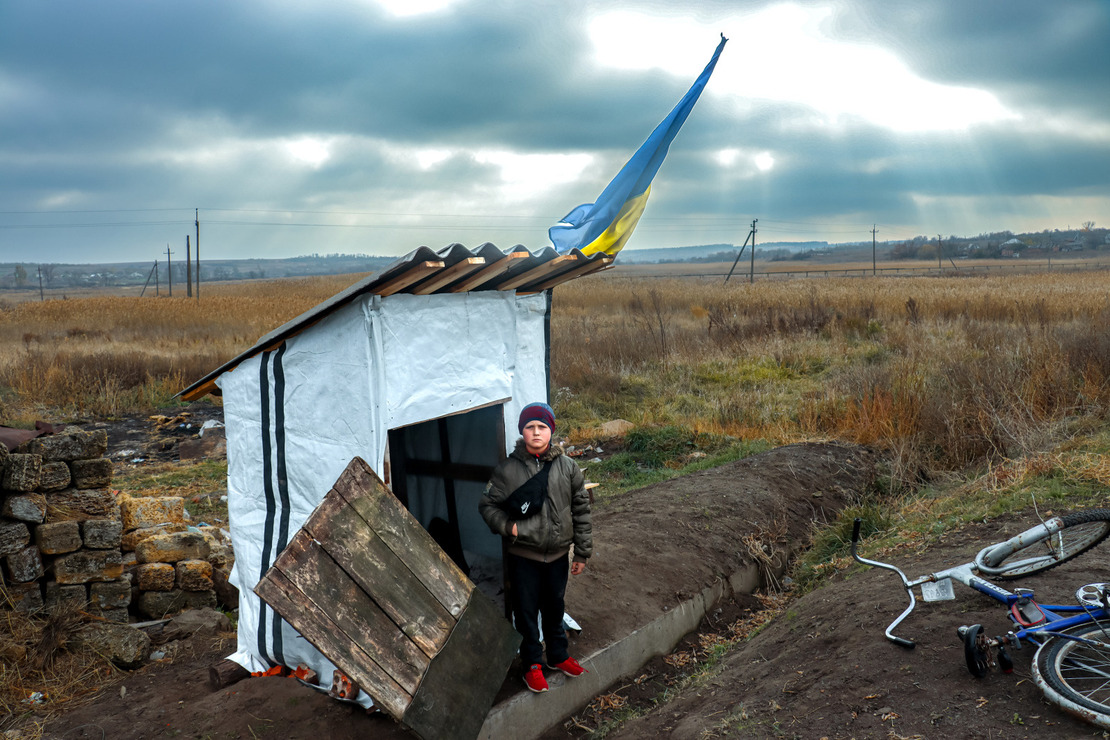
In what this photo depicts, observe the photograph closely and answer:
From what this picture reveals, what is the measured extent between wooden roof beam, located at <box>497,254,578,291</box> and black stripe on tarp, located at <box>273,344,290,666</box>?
4.75 ft

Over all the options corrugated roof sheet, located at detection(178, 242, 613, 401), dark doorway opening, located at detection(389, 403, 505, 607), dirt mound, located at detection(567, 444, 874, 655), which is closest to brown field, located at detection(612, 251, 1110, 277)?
dirt mound, located at detection(567, 444, 874, 655)

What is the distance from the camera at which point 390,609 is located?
3934mm

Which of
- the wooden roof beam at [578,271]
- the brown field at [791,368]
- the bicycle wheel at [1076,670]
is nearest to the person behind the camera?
the bicycle wheel at [1076,670]

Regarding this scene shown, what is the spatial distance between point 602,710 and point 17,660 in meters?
3.94

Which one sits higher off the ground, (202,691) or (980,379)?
(980,379)

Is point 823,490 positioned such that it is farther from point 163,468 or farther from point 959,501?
point 163,468

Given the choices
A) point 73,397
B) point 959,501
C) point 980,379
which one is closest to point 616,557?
point 959,501

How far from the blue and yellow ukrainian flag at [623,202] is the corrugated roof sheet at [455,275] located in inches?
58.1

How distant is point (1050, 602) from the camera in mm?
4445

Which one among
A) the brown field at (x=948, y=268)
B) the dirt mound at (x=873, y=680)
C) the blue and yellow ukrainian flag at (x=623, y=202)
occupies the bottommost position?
the dirt mound at (x=873, y=680)

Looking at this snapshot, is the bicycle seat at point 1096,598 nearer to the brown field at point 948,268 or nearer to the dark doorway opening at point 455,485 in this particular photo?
the dark doorway opening at point 455,485

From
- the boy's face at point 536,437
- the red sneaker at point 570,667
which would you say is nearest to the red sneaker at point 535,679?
the red sneaker at point 570,667

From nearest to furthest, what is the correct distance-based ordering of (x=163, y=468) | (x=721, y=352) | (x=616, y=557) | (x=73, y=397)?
(x=616, y=557)
(x=163, y=468)
(x=73, y=397)
(x=721, y=352)

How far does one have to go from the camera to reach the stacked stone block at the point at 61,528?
560 centimetres
